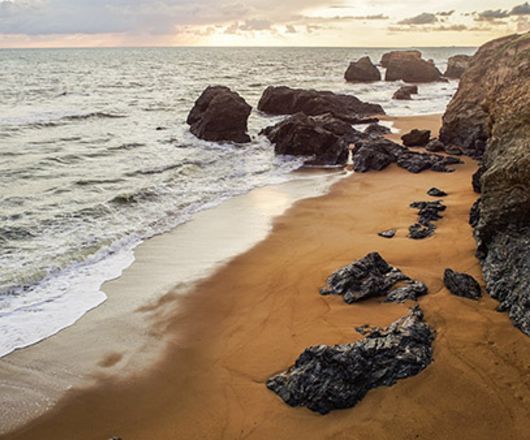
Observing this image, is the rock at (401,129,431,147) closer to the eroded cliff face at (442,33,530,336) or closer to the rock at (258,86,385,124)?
the rock at (258,86,385,124)

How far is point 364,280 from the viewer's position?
30.9 feet

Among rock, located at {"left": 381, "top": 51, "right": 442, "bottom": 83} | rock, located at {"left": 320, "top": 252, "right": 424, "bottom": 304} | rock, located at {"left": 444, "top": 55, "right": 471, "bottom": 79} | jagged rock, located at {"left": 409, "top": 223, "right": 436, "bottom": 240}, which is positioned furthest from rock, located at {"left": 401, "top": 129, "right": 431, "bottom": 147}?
rock, located at {"left": 444, "top": 55, "right": 471, "bottom": 79}

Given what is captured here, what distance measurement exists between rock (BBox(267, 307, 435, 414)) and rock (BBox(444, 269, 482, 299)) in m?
1.76

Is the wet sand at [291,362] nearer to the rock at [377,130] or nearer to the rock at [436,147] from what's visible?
the rock at [436,147]

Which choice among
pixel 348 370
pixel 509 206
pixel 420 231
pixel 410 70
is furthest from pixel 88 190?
pixel 410 70

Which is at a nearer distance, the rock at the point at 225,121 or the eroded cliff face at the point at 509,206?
the eroded cliff face at the point at 509,206

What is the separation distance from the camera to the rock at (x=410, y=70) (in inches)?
3344

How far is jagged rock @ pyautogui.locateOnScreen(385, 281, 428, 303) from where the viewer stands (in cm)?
873

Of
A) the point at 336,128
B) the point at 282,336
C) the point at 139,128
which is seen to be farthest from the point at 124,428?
the point at 139,128

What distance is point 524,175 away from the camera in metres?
8.34

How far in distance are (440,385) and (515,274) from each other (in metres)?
2.81

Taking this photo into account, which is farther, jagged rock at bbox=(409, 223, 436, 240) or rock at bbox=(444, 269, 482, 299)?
jagged rock at bbox=(409, 223, 436, 240)

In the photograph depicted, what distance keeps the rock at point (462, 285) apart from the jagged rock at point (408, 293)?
444mm

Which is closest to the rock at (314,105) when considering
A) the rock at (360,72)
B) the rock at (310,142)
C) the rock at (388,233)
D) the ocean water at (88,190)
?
the ocean water at (88,190)
